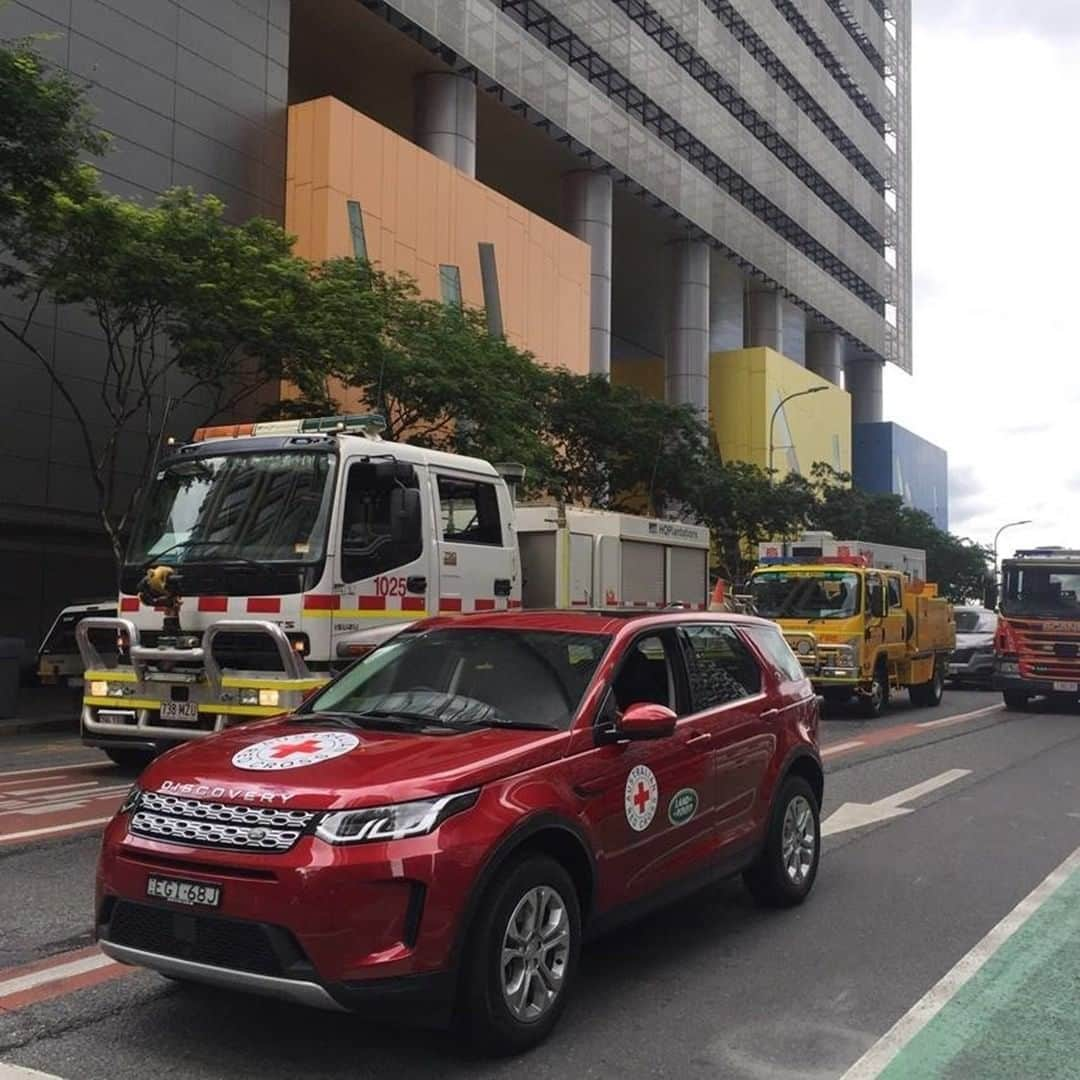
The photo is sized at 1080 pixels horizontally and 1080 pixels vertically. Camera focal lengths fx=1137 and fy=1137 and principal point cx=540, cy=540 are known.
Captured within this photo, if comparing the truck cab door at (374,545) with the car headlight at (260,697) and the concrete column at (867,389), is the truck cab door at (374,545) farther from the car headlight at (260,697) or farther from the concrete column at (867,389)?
the concrete column at (867,389)

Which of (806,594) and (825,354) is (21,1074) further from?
(825,354)

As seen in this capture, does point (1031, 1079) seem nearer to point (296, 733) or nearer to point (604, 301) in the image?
point (296, 733)

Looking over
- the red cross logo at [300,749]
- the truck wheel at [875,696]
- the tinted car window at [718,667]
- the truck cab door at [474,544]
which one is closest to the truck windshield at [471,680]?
the red cross logo at [300,749]

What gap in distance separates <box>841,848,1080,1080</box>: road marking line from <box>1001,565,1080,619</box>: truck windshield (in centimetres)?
1253

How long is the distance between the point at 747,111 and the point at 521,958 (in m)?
54.0

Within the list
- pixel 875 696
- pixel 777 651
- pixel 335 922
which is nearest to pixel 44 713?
pixel 875 696

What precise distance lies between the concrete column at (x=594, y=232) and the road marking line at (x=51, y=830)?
3242cm

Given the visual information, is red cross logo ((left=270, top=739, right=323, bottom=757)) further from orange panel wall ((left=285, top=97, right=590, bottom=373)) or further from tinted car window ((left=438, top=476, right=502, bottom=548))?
orange panel wall ((left=285, top=97, right=590, bottom=373))

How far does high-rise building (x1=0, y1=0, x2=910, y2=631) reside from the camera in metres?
22.3

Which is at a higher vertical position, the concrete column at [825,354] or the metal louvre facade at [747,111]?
the metal louvre facade at [747,111]

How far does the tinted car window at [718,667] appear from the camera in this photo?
559cm

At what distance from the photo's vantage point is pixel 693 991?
4789 mm

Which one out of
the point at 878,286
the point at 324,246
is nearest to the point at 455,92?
the point at 324,246

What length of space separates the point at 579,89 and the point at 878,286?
37.5m
